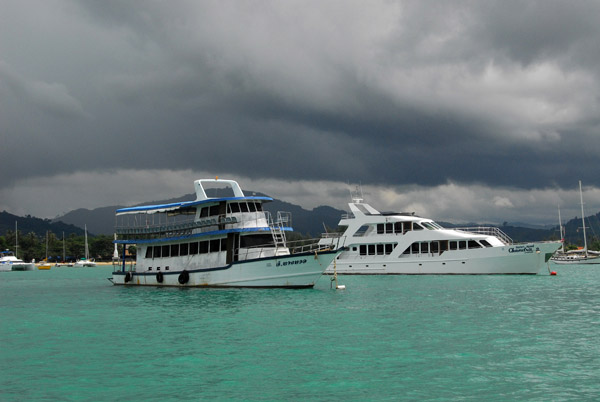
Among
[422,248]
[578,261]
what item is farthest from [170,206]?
[578,261]

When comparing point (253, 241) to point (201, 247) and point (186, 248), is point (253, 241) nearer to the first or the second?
point (201, 247)

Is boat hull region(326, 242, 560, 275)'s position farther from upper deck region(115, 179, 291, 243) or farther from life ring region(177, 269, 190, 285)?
life ring region(177, 269, 190, 285)

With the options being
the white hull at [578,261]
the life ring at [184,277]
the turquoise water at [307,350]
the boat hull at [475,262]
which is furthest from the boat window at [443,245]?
the white hull at [578,261]

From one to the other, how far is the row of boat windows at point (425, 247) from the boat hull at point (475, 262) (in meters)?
0.64

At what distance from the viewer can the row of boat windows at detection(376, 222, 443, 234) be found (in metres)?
54.9

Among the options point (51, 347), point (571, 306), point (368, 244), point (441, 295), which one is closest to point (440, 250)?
point (368, 244)

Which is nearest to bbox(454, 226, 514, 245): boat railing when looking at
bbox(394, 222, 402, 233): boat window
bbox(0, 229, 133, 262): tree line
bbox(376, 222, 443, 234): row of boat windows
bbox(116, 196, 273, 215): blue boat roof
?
bbox(376, 222, 443, 234): row of boat windows

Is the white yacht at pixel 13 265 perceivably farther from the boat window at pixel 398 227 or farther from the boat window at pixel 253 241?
the boat window at pixel 253 241

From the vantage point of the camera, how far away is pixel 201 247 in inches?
1554

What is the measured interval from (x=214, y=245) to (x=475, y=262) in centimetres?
2682

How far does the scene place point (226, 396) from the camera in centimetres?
1215

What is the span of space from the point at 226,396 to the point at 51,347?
30.3 feet

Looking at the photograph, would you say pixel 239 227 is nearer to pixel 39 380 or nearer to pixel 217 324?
pixel 217 324

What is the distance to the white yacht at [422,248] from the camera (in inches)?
2005
